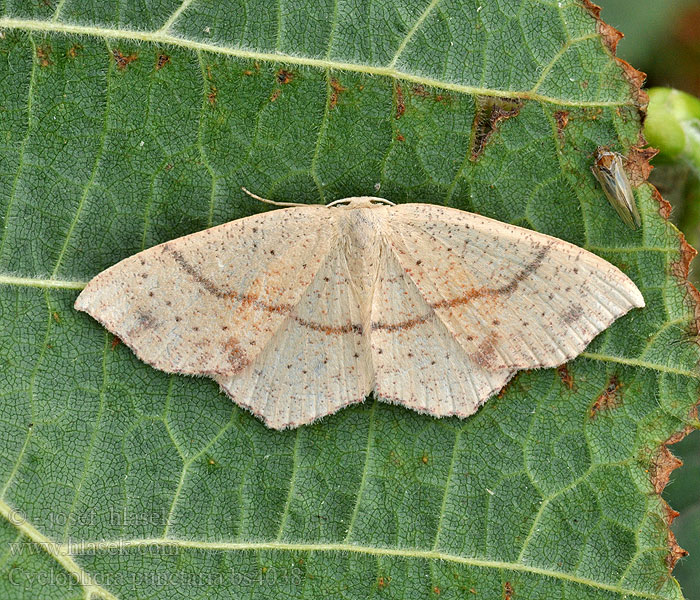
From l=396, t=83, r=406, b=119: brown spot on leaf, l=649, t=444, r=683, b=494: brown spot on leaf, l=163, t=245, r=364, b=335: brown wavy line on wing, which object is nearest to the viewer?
l=163, t=245, r=364, b=335: brown wavy line on wing

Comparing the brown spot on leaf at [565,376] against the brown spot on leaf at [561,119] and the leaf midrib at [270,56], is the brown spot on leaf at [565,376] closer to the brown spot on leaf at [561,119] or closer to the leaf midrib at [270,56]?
the brown spot on leaf at [561,119]

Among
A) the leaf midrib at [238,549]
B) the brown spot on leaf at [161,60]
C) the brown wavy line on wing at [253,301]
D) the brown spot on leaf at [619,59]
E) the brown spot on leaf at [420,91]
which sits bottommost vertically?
the leaf midrib at [238,549]

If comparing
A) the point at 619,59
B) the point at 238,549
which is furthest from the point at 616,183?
the point at 238,549

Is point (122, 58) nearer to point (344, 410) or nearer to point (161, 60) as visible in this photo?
point (161, 60)

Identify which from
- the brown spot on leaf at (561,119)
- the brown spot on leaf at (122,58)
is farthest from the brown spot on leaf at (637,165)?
the brown spot on leaf at (122,58)

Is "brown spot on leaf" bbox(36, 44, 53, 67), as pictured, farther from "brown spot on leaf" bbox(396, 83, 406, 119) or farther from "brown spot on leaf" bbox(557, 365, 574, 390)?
"brown spot on leaf" bbox(557, 365, 574, 390)

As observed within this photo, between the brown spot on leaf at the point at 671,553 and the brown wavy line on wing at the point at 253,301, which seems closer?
the brown wavy line on wing at the point at 253,301

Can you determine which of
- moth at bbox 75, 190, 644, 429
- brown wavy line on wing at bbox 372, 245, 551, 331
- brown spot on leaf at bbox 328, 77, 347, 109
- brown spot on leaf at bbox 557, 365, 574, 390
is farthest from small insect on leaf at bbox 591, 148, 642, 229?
brown spot on leaf at bbox 328, 77, 347, 109
